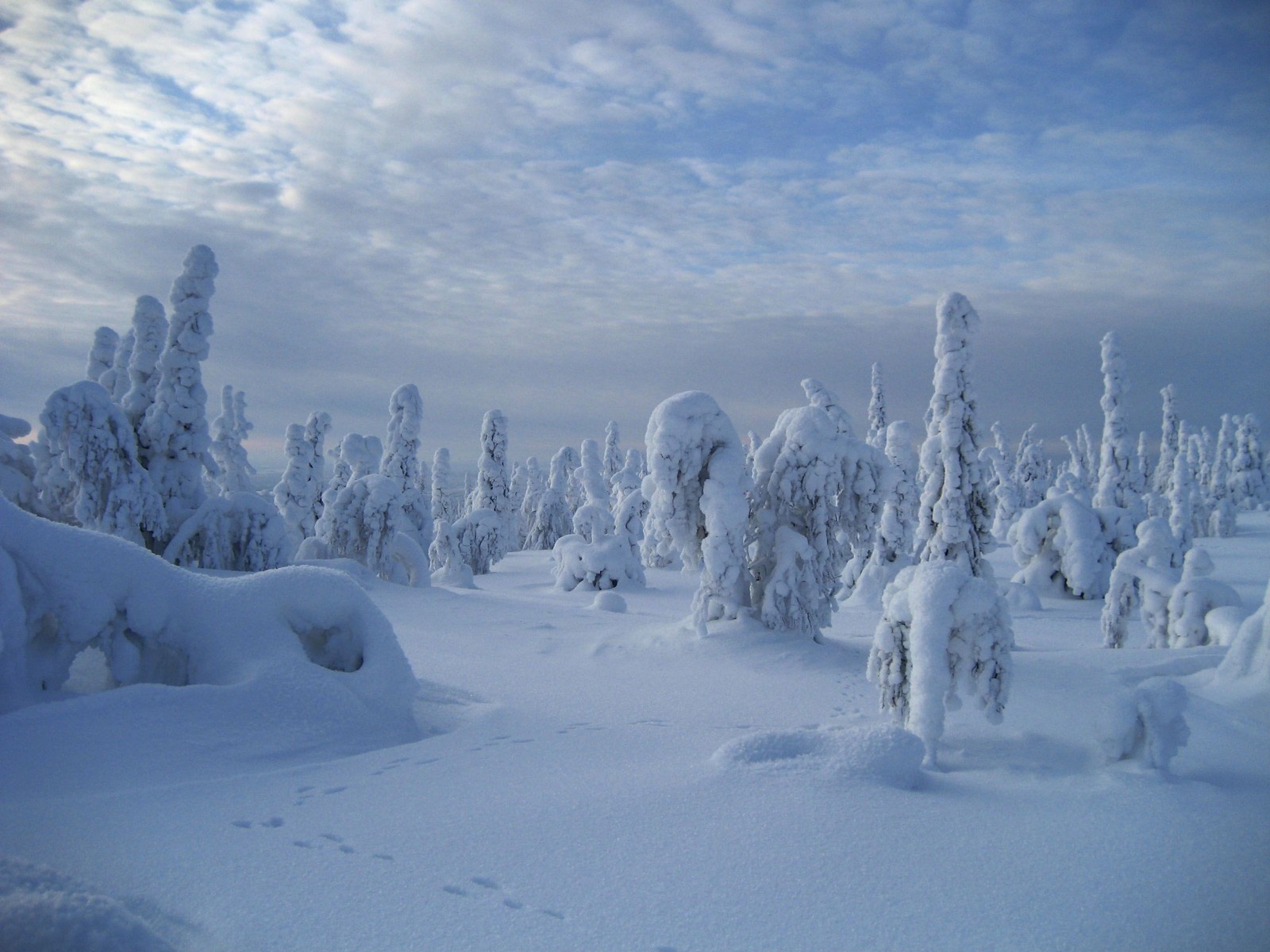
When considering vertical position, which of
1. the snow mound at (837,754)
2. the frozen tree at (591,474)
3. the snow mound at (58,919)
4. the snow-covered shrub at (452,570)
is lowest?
the snow-covered shrub at (452,570)

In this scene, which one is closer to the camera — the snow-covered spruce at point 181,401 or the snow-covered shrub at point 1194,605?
the snow-covered shrub at point 1194,605

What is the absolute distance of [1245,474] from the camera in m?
44.7

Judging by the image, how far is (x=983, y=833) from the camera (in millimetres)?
4383

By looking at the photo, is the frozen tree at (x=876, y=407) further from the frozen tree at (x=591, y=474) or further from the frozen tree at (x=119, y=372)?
the frozen tree at (x=119, y=372)

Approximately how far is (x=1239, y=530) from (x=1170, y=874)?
42331 millimetres

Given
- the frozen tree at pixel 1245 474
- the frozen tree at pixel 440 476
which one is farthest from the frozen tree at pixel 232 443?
the frozen tree at pixel 1245 474

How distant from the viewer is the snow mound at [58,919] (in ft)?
7.30

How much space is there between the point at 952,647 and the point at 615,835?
3.78 metres

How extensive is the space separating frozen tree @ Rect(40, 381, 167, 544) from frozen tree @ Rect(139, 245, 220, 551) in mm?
919

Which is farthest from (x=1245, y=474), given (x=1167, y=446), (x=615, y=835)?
(x=615, y=835)

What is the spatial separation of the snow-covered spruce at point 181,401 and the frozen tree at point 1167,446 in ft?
124

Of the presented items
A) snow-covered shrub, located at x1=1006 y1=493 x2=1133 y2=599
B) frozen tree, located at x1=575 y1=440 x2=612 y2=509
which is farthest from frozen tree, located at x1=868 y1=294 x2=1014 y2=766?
frozen tree, located at x1=575 y1=440 x2=612 y2=509

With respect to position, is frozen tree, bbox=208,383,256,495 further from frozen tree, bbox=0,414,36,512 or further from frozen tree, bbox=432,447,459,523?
frozen tree, bbox=0,414,36,512

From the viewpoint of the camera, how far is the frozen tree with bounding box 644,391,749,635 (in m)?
12.3
